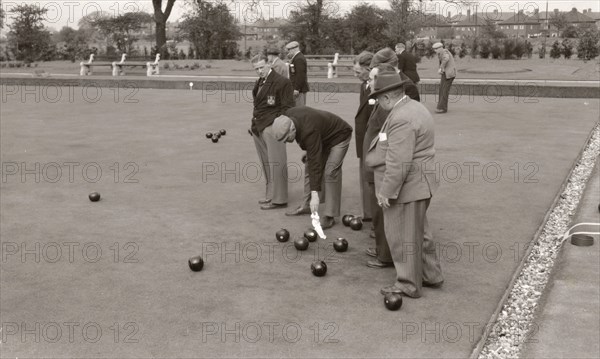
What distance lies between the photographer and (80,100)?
70.7 ft

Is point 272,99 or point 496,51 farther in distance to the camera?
point 496,51

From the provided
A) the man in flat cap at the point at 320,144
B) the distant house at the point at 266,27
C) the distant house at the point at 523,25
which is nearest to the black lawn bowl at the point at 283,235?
the man in flat cap at the point at 320,144

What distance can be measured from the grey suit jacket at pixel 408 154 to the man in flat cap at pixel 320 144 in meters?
1.48

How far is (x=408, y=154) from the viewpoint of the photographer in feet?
16.1

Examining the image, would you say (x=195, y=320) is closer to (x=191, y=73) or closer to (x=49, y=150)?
(x=49, y=150)

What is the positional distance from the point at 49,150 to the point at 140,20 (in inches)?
2103

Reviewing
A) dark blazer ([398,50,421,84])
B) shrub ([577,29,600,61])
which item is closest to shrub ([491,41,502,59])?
shrub ([577,29,600,61])

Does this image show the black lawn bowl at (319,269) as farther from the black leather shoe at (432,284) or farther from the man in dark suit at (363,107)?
the man in dark suit at (363,107)

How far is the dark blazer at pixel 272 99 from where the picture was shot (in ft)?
26.5

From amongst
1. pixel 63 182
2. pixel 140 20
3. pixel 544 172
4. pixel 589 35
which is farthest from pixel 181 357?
pixel 140 20

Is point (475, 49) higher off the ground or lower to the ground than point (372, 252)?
higher

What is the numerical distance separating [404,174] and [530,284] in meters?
1.81

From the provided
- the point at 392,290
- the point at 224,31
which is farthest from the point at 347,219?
the point at 224,31

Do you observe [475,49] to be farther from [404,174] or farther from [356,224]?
[404,174]
